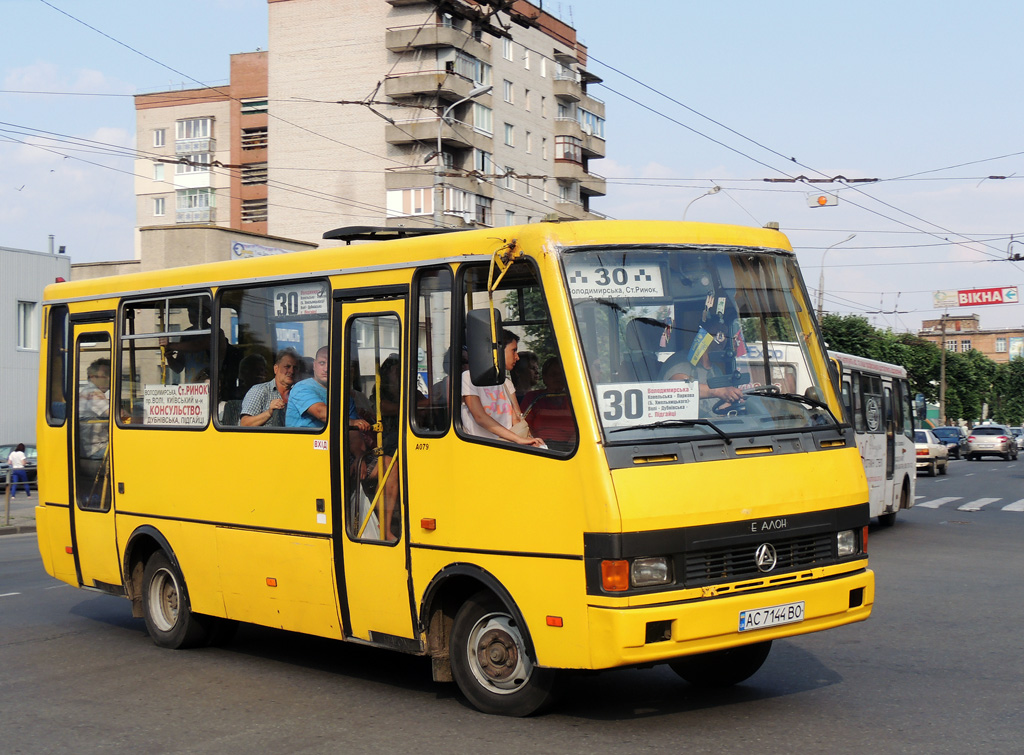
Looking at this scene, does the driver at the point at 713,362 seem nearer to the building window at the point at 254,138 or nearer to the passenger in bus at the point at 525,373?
the passenger in bus at the point at 525,373

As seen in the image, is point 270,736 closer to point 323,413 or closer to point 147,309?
point 323,413

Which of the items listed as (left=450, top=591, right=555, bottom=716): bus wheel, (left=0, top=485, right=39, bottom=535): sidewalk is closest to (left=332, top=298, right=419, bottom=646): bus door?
(left=450, top=591, right=555, bottom=716): bus wheel

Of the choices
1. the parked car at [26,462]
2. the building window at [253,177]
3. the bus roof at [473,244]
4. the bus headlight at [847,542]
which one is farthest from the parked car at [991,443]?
the bus headlight at [847,542]

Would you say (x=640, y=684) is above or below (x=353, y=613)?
below

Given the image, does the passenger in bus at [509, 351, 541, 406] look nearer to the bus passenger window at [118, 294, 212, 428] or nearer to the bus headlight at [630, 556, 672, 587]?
the bus headlight at [630, 556, 672, 587]

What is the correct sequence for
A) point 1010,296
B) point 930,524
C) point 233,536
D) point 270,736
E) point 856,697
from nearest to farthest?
1. point 270,736
2. point 856,697
3. point 233,536
4. point 930,524
5. point 1010,296

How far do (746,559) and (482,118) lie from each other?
5425 centimetres

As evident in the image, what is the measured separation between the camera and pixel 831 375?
7527mm

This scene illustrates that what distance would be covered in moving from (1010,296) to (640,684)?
66.0 m

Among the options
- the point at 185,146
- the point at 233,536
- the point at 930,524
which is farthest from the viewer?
the point at 185,146

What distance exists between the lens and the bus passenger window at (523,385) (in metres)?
6.69

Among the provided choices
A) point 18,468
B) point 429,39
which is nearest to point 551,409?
point 18,468

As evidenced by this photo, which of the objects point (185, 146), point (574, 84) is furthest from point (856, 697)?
point (185, 146)

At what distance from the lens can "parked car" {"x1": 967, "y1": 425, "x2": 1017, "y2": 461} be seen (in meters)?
60.7
